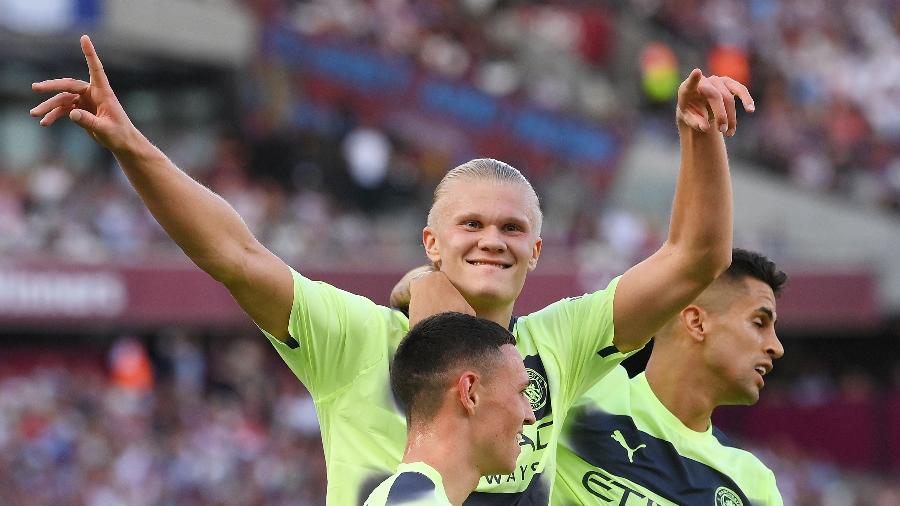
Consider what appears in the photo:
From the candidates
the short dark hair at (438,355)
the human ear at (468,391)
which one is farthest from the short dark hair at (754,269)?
the human ear at (468,391)

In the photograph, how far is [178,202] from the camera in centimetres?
458

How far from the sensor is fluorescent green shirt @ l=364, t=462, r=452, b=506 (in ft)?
13.3

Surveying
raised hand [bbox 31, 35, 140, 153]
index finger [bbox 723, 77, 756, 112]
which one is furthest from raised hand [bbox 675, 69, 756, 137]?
raised hand [bbox 31, 35, 140, 153]

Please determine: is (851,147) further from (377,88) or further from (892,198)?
(377,88)

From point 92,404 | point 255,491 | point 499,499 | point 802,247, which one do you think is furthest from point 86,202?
point 499,499

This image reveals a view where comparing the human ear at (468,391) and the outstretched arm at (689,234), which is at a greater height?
the outstretched arm at (689,234)

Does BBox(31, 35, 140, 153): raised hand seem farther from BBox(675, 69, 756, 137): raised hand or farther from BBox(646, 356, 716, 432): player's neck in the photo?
BBox(646, 356, 716, 432): player's neck

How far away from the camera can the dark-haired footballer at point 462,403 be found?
432 centimetres

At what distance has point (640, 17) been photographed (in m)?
25.2

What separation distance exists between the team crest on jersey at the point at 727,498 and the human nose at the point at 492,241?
1.50m

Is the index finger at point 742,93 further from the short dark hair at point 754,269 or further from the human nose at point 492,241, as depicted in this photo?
the short dark hair at point 754,269

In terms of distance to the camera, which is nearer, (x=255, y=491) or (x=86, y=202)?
(x=255, y=491)

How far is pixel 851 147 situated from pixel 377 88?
6328 mm

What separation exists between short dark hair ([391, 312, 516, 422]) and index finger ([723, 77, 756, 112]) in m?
0.90
